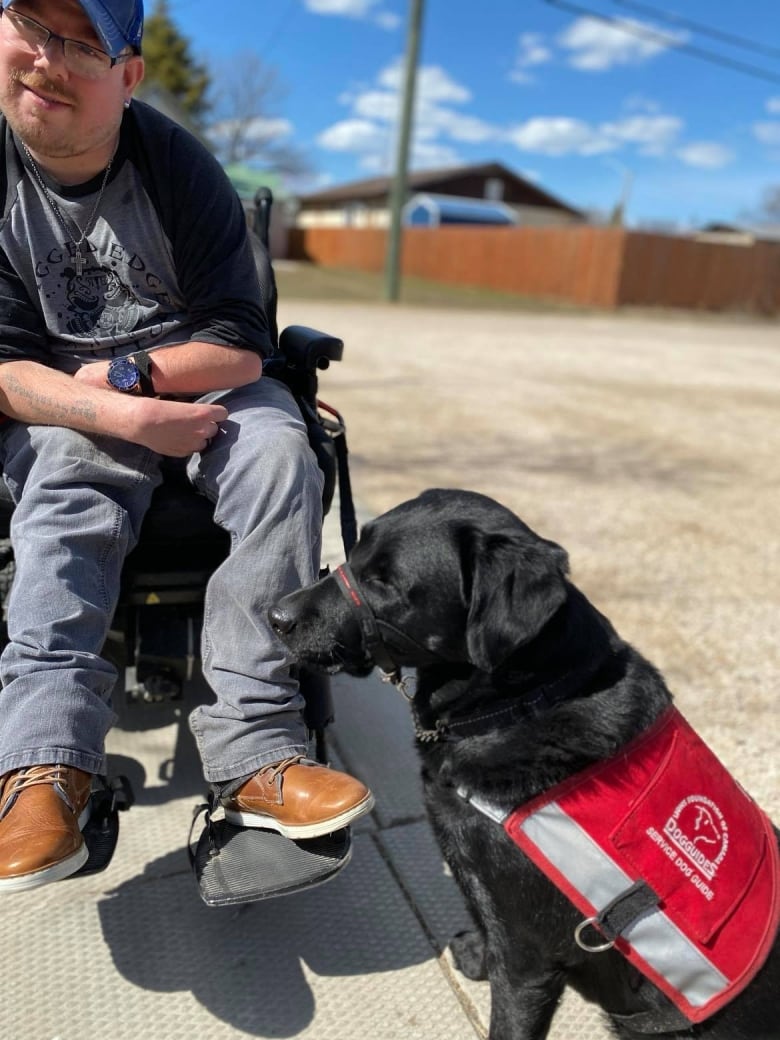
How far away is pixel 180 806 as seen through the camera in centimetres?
222

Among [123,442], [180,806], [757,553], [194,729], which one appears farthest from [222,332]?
[757,553]

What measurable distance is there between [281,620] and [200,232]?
0.93 meters

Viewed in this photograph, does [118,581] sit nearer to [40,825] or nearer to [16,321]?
[40,825]

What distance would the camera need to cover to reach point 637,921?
55.3 inches

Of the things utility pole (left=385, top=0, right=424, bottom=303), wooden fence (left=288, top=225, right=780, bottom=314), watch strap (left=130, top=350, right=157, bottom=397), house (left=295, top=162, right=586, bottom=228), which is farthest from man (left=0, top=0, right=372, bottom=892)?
house (left=295, top=162, right=586, bottom=228)

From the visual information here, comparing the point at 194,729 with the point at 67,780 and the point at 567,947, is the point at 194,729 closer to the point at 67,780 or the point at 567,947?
the point at 67,780

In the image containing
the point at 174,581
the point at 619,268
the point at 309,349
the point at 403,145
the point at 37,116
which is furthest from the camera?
the point at 619,268

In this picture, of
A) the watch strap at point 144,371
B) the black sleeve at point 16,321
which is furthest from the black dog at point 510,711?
the black sleeve at point 16,321

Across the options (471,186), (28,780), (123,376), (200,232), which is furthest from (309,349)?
(471,186)

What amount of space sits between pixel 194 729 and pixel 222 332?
905 millimetres

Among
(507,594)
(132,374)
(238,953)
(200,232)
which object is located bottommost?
(238,953)

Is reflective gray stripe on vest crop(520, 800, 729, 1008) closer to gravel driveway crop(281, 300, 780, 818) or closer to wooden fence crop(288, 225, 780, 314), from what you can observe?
gravel driveway crop(281, 300, 780, 818)

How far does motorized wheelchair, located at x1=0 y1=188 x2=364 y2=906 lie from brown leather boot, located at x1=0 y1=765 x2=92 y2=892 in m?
0.11

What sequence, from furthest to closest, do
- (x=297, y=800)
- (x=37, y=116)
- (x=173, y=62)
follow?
1. (x=173, y=62)
2. (x=37, y=116)
3. (x=297, y=800)
